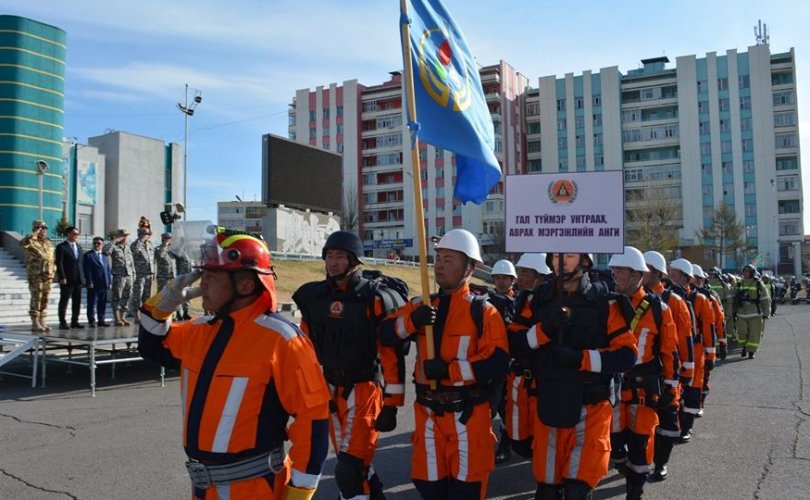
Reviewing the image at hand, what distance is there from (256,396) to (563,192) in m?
2.86

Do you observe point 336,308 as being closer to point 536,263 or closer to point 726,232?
point 536,263

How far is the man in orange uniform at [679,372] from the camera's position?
5.87 metres

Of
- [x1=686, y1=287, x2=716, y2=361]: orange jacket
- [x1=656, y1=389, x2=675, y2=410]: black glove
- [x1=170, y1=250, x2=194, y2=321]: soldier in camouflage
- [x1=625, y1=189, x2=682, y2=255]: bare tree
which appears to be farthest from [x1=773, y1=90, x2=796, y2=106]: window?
[x1=656, y1=389, x2=675, y2=410]: black glove

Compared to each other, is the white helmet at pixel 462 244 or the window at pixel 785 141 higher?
the window at pixel 785 141

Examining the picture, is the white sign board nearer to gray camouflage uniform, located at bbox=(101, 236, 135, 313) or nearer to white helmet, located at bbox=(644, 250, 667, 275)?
white helmet, located at bbox=(644, 250, 667, 275)

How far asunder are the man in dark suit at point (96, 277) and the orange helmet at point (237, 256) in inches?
451

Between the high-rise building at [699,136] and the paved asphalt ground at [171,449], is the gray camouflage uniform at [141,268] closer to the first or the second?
the paved asphalt ground at [171,449]

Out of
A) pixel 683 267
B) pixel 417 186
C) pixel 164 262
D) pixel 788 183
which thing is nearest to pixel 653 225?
pixel 788 183

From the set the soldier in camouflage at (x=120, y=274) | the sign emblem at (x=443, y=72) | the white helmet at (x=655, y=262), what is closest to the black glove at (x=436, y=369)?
the sign emblem at (x=443, y=72)

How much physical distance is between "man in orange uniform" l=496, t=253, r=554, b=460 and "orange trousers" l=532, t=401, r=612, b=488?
492 mm

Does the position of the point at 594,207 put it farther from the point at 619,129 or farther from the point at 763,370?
the point at 619,129

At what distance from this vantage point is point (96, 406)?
9.20 metres

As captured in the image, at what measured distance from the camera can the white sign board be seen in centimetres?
447

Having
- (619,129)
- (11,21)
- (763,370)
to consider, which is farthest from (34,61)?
(619,129)
